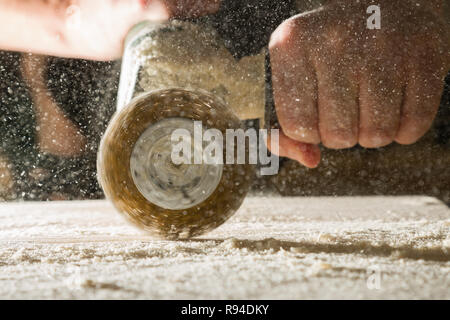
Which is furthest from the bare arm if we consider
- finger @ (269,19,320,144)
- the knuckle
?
the knuckle

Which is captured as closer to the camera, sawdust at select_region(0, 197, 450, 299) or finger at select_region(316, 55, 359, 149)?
sawdust at select_region(0, 197, 450, 299)

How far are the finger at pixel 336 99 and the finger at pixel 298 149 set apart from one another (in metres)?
0.06

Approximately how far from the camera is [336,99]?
1.00m

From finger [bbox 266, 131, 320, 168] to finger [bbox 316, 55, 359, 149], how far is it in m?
0.06

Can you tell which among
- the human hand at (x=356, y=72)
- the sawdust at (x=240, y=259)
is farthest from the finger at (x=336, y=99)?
the sawdust at (x=240, y=259)

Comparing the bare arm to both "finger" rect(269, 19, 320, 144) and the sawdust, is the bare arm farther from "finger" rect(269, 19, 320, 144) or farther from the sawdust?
the sawdust

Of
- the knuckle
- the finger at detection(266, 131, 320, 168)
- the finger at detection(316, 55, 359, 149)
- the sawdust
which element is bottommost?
the sawdust

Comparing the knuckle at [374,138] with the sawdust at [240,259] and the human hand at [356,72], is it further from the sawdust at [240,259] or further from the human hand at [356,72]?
the sawdust at [240,259]

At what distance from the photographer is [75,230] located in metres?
1.06

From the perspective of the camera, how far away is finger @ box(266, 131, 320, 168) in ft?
3.57

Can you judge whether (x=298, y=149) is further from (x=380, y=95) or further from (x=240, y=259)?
(x=240, y=259)

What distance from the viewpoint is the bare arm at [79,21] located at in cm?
109
